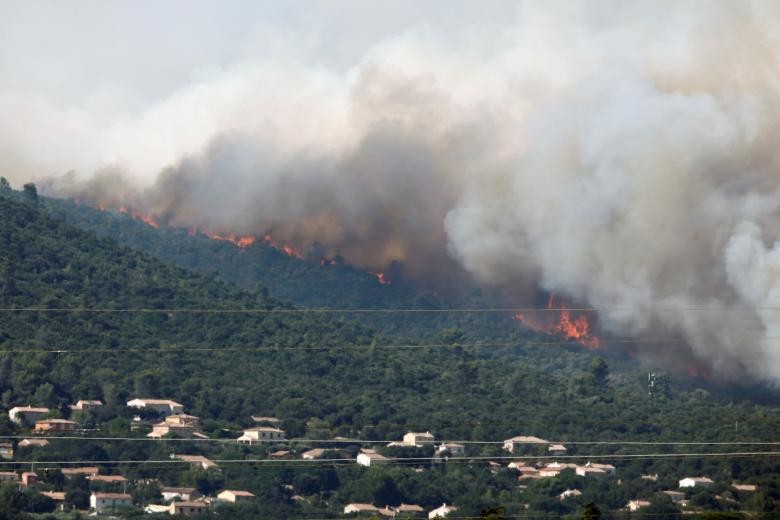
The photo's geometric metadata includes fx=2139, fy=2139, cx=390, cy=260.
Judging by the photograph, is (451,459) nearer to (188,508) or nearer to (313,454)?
(313,454)

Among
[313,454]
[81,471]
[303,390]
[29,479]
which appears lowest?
[29,479]

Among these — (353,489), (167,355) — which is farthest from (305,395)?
(353,489)

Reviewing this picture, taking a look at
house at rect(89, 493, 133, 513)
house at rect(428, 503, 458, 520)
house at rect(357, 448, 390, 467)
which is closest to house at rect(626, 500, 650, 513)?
house at rect(428, 503, 458, 520)

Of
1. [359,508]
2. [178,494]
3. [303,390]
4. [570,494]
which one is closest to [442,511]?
[359,508]

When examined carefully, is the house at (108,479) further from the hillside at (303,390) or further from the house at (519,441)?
the house at (519,441)

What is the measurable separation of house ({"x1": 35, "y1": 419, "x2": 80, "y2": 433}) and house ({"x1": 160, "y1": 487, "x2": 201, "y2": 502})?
7603 millimetres

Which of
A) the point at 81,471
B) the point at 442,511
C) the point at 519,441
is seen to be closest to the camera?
the point at 81,471

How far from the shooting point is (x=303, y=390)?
118 metres

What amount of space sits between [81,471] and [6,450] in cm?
415

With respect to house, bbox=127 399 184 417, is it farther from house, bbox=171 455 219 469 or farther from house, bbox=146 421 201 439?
house, bbox=171 455 219 469

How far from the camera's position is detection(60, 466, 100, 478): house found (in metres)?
96.9

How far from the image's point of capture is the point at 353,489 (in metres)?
102

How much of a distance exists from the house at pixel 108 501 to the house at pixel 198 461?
716cm

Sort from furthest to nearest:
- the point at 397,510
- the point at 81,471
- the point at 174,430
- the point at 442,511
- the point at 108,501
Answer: the point at 174,430 < the point at 397,510 < the point at 442,511 < the point at 81,471 < the point at 108,501
